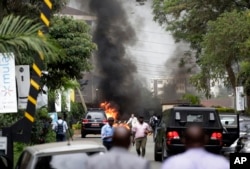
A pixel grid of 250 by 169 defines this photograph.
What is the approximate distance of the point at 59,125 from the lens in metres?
25.5

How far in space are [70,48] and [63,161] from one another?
15909 mm

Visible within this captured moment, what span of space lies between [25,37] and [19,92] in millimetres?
4038

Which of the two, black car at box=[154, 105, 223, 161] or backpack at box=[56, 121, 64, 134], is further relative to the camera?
backpack at box=[56, 121, 64, 134]

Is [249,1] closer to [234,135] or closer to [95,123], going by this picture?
[95,123]

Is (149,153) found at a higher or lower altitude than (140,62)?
lower

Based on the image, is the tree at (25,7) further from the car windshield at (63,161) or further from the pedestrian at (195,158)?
the pedestrian at (195,158)

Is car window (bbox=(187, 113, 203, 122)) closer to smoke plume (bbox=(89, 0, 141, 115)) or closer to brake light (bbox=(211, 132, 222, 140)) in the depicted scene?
brake light (bbox=(211, 132, 222, 140))

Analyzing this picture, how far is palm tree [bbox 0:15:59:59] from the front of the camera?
36.1ft

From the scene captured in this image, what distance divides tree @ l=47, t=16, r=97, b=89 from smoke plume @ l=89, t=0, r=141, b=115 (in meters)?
32.5

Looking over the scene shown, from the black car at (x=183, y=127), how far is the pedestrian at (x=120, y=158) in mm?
12817

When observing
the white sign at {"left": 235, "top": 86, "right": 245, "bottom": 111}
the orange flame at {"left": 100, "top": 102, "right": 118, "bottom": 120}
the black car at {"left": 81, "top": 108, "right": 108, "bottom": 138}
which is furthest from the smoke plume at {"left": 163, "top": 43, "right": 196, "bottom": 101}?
the white sign at {"left": 235, "top": 86, "right": 245, "bottom": 111}

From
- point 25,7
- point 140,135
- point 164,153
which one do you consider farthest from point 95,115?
point 164,153

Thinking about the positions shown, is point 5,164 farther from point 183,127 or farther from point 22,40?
point 183,127

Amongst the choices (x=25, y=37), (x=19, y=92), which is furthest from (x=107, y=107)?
(x=25, y=37)
